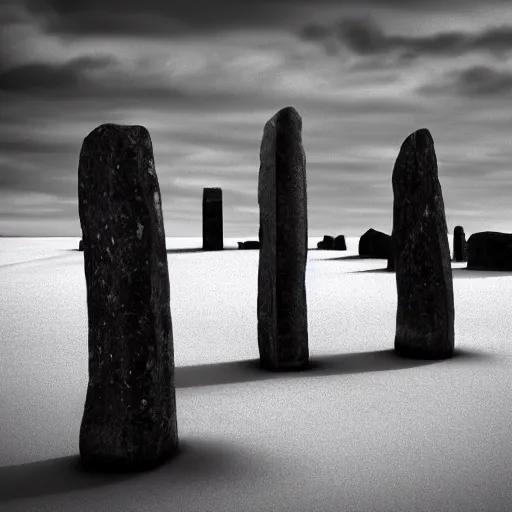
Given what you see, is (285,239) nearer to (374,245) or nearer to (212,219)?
(374,245)

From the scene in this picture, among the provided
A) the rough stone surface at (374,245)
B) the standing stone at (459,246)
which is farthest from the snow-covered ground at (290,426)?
the standing stone at (459,246)

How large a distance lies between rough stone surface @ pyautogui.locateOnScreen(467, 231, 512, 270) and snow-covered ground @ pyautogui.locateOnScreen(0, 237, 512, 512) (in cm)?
869

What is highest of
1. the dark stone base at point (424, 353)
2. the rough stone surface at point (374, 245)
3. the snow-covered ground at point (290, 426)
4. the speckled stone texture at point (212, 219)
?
the speckled stone texture at point (212, 219)

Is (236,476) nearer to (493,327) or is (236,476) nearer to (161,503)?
(161,503)

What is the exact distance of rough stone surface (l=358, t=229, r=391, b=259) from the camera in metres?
22.2

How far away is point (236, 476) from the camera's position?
3.26 meters

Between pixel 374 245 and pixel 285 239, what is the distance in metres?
17.6

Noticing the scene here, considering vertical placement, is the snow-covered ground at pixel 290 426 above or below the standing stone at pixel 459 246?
below

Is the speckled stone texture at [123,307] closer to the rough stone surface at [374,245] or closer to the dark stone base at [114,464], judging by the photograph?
the dark stone base at [114,464]

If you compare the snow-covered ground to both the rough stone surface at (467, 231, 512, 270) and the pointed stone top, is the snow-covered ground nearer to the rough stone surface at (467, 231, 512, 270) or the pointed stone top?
the pointed stone top

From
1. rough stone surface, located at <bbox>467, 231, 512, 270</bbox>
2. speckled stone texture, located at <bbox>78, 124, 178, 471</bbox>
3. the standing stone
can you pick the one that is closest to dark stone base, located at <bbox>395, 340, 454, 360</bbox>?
speckled stone texture, located at <bbox>78, 124, 178, 471</bbox>

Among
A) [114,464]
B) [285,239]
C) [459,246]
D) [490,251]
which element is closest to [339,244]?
[459,246]

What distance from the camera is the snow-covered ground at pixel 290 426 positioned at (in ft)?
9.92

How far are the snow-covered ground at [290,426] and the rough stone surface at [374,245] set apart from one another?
13675 mm
